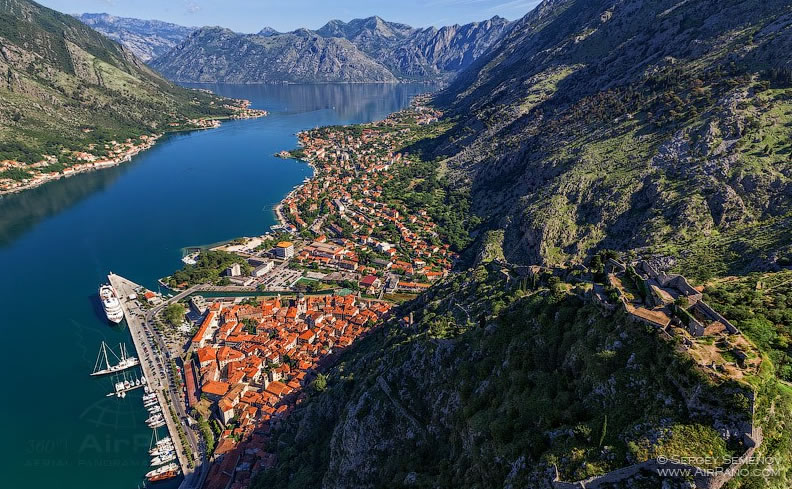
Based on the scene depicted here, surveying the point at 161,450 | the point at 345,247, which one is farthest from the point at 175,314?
the point at 345,247

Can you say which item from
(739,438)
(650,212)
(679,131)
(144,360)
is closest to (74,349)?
(144,360)

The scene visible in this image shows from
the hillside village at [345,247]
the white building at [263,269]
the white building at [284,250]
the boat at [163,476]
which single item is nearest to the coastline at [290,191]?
the hillside village at [345,247]

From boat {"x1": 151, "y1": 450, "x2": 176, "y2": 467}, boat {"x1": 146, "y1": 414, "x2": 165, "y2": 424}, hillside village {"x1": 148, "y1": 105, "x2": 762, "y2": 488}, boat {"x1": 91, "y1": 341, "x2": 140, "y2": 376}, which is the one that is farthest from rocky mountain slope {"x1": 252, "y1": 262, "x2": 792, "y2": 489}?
boat {"x1": 91, "y1": 341, "x2": 140, "y2": 376}

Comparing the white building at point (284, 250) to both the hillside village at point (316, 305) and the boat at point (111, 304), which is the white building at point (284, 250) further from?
the boat at point (111, 304)

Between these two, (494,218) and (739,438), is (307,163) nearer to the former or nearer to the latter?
(494,218)

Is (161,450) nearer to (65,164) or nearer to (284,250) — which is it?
(284,250)
